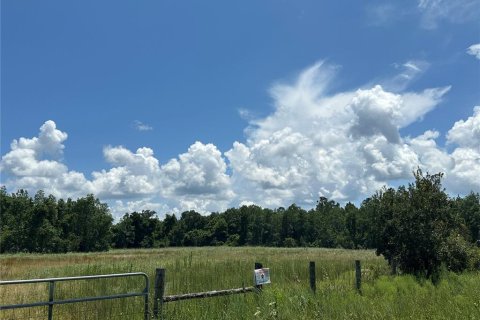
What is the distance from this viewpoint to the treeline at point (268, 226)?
15805 millimetres

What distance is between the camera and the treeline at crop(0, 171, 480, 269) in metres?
15.8

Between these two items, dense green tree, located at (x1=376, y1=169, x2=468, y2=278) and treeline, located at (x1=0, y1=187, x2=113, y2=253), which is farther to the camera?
treeline, located at (x1=0, y1=187, x2=113, y2=253)

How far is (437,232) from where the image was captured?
1542cm

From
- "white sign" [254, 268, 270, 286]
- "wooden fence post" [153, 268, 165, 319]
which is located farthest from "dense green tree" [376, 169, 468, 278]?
"wooden fence post" [153, 268, 165, 319]

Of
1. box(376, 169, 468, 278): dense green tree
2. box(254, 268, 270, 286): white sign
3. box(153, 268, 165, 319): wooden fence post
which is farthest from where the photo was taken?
box(376, 169, 468, 278): dense green tree

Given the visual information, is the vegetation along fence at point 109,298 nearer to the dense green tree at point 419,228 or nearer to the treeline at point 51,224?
the dense green tree at point 419,228

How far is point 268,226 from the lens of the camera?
441 ft

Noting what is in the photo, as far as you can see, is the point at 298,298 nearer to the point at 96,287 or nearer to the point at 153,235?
the point at 96,287

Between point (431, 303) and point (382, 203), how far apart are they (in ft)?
26.5

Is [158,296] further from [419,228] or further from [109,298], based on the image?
[419,228]

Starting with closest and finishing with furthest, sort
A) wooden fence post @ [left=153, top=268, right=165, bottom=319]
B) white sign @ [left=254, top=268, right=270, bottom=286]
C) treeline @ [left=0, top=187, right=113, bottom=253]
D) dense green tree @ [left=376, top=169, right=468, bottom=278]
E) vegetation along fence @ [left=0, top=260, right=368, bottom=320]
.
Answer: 1. vegetation along fence @ [left=0, top=260, right=368, bottom=320]
2. wooden fence post @ [left=153, top=268, right=165, bottom=319]
3. white sign @ [left=254, top=268, right=270, bottom=286]
4. dense green tree @ [left=376, top=169, right=468, bottom=278]
5. treeline @ [left=0, top=187, right=113, bottom=253]

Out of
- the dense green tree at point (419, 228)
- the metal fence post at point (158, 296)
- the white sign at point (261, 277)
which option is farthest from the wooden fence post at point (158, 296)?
the dense green tree at point (419, 228)

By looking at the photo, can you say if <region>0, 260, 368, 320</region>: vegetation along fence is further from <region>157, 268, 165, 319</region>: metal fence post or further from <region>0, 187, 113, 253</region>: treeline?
<region>0, 187, 113, 253</region>: treeline

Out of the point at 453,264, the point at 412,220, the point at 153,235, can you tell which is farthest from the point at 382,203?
the point at 153,235
